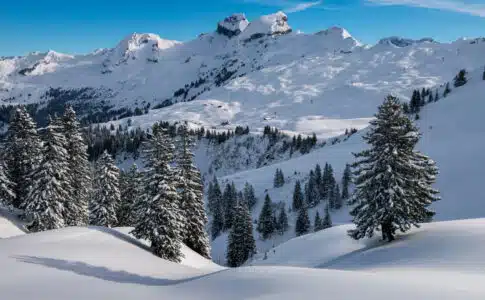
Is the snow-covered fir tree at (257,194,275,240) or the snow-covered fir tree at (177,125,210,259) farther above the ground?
the snow-covered fir tree at (177,125,210,259)

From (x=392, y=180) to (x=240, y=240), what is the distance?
36605mm

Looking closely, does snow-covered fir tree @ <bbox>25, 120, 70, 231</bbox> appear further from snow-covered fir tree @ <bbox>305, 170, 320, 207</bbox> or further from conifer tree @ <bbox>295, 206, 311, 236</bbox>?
snow-covered fir tree @ <bbox>305, 170, 320, 207</bbox>

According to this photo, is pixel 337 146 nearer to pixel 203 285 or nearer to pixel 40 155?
pixel 40 155

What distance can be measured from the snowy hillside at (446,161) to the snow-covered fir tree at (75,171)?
158ft

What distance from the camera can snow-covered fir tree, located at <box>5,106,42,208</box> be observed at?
48.3 metres

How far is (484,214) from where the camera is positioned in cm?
6575

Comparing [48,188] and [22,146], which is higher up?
[22,146]

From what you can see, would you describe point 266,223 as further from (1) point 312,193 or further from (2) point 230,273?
(2) point 230,273

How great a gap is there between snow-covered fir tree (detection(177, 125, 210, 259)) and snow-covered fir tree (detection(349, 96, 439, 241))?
698 inches

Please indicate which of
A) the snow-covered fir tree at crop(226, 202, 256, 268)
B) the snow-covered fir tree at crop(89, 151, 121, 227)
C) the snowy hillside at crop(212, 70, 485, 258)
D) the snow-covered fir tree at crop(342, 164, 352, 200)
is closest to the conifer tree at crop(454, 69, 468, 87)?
the snowy hillside at crop(212, 70, 485, 258)

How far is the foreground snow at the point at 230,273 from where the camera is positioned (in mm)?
13414

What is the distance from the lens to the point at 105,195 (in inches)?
1964

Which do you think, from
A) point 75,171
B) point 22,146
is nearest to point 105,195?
point 75,171

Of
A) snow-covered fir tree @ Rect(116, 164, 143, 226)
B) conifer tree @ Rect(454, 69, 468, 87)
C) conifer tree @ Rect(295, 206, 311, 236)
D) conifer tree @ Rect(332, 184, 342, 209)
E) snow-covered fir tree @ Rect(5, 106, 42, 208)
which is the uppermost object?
conifer tree @ Rect(454, 69, 468, 87)
